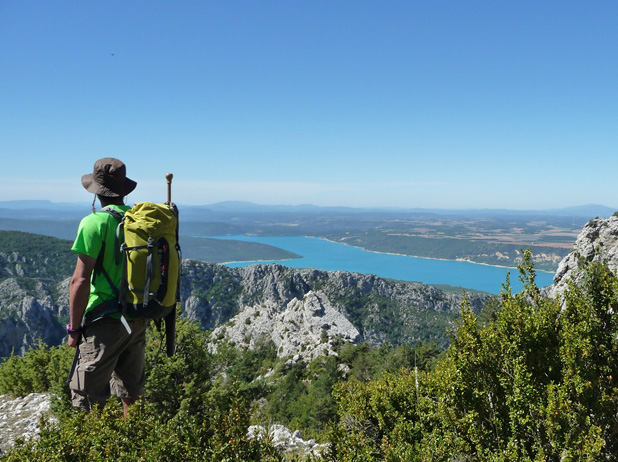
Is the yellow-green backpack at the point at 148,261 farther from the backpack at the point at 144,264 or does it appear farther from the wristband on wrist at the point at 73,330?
the wristband on wrist at the point at 73,330

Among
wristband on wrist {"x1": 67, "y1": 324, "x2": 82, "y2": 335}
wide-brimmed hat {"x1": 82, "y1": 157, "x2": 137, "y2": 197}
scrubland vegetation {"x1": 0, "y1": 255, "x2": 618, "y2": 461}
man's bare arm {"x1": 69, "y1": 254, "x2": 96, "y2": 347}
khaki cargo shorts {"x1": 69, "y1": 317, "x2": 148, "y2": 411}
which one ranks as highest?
wide-brimmed hat {"x1": 82, "y1": 157, "x2": 137, "y2": 197}

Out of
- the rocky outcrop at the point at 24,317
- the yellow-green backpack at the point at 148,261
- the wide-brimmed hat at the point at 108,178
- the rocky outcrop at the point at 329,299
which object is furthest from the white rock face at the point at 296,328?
the wide-brimmed hat at the point at 108,178

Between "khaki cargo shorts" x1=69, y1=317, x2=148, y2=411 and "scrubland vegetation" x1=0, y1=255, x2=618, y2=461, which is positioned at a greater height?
"khaki cargo shorts" x1=69, y1=317, x2=148, y2=411

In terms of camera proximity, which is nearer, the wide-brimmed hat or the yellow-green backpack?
the yellow-green backpack

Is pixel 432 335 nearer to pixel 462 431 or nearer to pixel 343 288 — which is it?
pixel 343 288

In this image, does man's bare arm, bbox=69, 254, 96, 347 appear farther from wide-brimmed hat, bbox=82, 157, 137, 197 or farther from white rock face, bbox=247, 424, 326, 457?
white rock face, bbox=247, 424, 326, 457

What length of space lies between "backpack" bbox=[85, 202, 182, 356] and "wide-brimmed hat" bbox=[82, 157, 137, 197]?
289mm

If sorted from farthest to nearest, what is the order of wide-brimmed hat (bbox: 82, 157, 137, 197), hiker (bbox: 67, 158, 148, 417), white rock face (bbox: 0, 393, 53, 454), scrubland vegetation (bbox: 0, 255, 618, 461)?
white rock face (bbox: 0, 393, 53, 454), wide-brimmed hat (bbox: 82, 157, 137, 197), hiker (bbox: 67, 158, 148, 417), scrubland vegetation (bbox: 0, 255, 618, 461)

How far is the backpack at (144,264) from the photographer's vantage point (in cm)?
338

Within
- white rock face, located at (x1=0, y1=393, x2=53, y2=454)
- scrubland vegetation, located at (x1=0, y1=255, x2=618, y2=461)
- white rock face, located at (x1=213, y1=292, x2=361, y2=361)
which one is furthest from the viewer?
white rock face, located at (x1=213, y1=292, x2=361, y2=361)

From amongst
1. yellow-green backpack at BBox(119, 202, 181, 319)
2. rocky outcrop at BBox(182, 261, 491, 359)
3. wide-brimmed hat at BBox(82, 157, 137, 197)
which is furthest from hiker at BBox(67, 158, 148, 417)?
rocky outcrop at BBox(182, 261, 491, 359)

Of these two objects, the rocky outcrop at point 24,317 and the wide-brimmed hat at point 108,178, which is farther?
the rocky outcrop at point 24,317

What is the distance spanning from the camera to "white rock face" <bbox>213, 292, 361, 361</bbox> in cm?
5762

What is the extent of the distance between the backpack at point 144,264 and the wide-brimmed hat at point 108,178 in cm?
29
